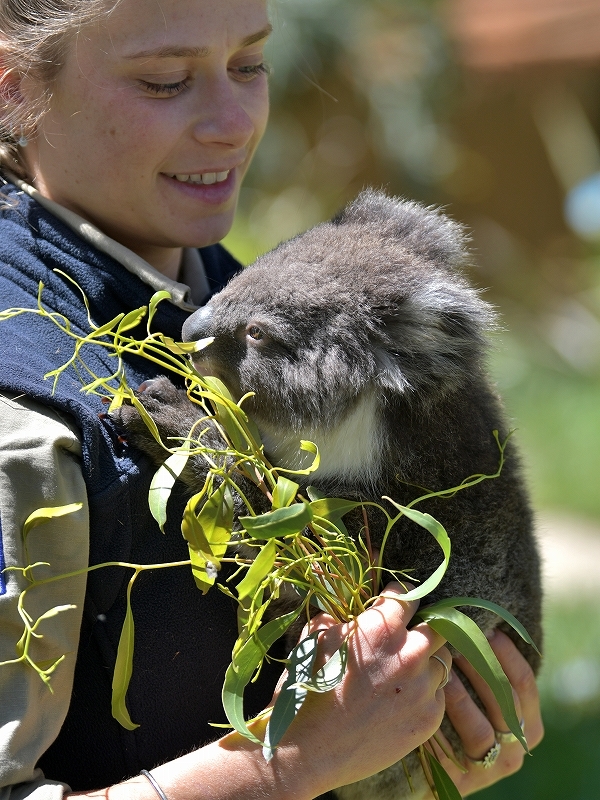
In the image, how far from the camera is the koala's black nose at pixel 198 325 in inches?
63.4

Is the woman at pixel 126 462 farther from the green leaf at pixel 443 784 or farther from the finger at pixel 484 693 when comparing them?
the green leaf at pixel 443 784

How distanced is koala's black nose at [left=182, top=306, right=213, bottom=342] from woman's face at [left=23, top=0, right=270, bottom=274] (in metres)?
0.13

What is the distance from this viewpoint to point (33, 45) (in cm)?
146

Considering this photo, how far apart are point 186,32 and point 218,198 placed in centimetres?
31

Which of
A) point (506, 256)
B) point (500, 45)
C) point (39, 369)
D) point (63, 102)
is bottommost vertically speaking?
point (506, 256)

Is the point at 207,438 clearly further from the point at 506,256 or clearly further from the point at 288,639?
the point at 506,256

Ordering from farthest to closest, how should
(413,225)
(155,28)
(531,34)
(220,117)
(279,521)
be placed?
(531,34) → (413,225) → (220,117) → (155,28) → (279,521)

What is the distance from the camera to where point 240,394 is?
5.83 feet

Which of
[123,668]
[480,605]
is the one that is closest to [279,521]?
[123,668]

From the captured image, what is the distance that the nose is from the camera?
5.16 ft

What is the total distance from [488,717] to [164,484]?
2.95 ft

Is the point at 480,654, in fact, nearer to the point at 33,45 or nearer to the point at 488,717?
the point at 488,717

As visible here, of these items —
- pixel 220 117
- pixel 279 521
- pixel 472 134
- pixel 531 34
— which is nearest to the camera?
pixel 279 521

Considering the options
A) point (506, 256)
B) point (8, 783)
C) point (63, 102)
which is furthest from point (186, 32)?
point (506, 256)
